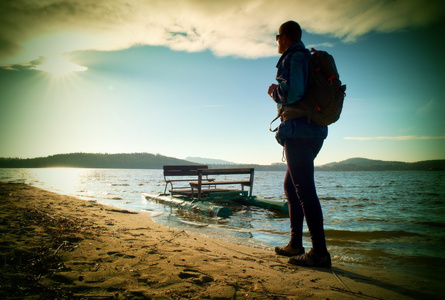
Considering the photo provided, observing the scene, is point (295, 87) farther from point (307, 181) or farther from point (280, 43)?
point (307, 181)

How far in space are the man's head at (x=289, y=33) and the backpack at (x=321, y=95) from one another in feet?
1.24

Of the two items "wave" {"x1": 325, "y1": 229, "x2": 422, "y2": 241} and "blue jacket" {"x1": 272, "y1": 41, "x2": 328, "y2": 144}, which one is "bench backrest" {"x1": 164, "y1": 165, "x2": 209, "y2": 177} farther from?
"blue jacket" {"x1": 272, "y1": 41, "x2": 328, "y2": 144}

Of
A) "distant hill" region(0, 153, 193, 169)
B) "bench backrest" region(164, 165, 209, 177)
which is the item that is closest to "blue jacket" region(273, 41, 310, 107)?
"bench backrest" region(164, 165, 209, 177)

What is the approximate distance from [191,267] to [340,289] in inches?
54.5

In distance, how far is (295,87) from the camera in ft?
7.98

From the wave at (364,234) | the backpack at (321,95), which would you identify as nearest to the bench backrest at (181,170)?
the wave at (364,234)

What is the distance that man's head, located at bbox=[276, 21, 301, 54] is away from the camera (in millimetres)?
2754

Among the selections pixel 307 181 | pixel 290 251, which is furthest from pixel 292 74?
pixel 290 251

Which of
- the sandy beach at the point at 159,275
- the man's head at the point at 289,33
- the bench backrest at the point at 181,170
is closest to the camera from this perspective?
the sandy beach at the point at 159,275

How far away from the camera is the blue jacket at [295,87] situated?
2451 mm

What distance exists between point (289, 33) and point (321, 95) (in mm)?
933

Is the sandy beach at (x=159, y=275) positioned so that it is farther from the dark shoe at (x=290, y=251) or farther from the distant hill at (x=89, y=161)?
the distant hill at (x=89, y=161)

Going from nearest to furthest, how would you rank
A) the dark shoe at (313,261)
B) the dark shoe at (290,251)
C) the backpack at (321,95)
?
the backpack at (321,95) → the dark shoe at (313,261) → the dark shoe at (290,251)

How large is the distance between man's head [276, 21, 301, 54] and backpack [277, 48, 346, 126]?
379 millimetres
